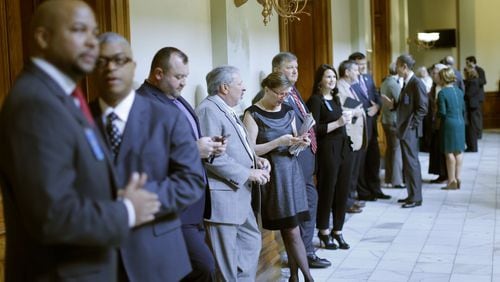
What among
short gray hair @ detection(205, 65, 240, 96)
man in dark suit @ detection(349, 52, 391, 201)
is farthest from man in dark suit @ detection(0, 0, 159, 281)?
man in dark suit @ detection(349, 52, 391, 201)

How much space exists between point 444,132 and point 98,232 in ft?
24.5

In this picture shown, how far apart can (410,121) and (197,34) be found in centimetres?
324

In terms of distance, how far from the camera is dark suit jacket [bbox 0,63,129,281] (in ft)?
5.82

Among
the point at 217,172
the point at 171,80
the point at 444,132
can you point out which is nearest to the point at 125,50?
the point at 171,80

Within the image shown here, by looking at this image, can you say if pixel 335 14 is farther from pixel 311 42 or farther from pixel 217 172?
pixel 217 172

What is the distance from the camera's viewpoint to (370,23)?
10969 millimetres

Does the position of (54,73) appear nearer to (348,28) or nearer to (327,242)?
(327,242)

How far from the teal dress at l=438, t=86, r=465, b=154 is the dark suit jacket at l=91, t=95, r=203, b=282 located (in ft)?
22.3

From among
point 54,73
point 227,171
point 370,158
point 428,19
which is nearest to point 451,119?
point 370,158

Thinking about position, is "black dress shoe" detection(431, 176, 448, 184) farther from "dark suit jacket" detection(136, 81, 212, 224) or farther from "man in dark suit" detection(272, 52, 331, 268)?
"dark suit jacket" detection(136, 81, 212, 224)

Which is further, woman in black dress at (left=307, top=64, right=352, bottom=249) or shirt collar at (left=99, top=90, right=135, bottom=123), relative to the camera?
woman in black dress at (left=307, top=64, right=352, bottom=249)

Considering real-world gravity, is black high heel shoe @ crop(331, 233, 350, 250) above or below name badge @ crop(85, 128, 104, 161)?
below

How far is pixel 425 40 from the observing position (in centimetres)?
1664

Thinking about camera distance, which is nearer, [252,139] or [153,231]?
[153,231]
